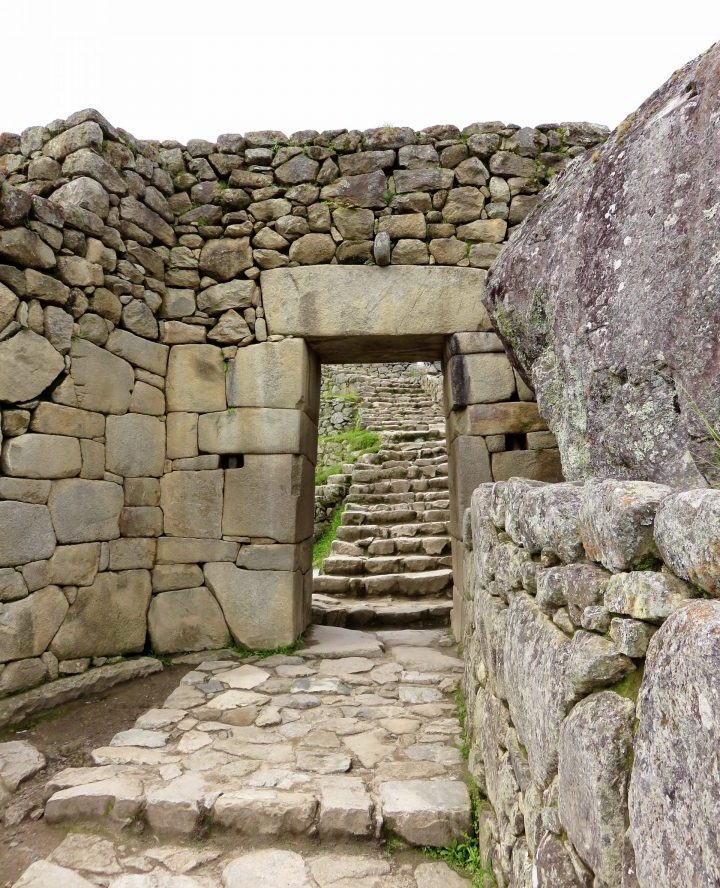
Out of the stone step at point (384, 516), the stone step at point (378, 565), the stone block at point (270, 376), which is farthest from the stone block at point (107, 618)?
the stone step at point (384, 516)

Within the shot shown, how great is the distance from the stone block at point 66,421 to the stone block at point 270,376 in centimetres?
110

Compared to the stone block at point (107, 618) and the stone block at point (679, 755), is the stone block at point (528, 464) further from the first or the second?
the stone block at point (679, 755)

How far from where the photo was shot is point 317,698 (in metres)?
3.77

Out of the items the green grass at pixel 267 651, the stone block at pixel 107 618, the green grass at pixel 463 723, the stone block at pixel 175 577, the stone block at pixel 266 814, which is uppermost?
the stone block at pixel 175 577

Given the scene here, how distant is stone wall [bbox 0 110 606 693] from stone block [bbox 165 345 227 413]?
0.5 inches

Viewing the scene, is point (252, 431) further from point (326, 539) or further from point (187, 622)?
point (326, 539)

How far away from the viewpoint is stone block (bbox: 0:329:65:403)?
3701mm

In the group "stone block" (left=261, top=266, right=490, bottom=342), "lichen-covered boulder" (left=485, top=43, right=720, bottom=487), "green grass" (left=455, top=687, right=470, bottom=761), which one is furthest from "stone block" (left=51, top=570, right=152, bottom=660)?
"lichen-covered boulder" (left=485, top=43, right=720, bottom=487)

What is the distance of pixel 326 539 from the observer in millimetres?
9461

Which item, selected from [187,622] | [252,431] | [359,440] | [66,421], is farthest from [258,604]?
[359,440]

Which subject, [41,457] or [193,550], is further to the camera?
[193,550]

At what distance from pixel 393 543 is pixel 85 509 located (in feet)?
14.5

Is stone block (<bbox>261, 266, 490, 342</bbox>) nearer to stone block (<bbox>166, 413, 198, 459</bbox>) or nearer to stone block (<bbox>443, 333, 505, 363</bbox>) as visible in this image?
stone block (<bbox>443, 333, 505, 363</bbox>)

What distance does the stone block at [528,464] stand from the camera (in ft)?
15.5
